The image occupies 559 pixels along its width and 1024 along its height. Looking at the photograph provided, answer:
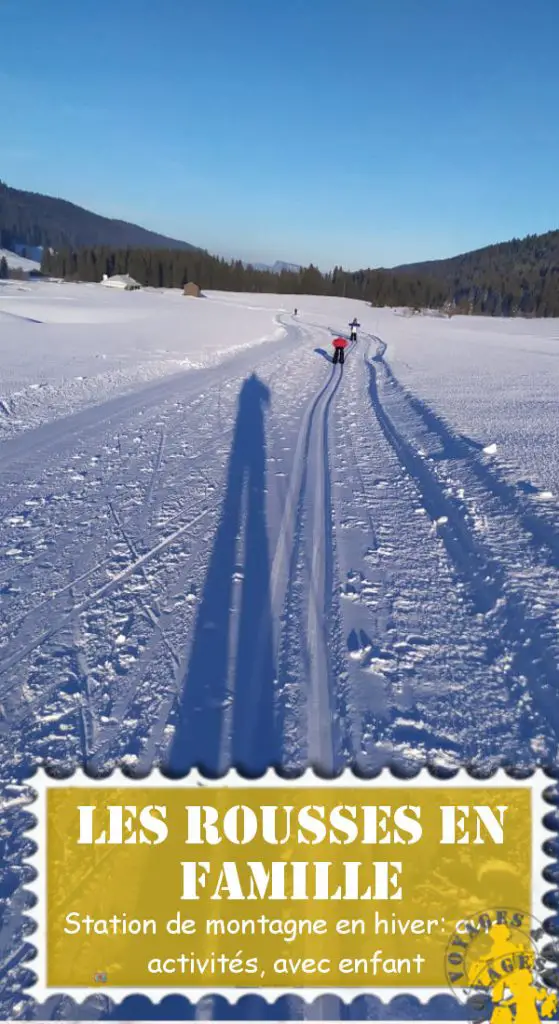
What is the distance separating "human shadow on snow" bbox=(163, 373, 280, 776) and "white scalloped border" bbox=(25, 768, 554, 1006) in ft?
0.51

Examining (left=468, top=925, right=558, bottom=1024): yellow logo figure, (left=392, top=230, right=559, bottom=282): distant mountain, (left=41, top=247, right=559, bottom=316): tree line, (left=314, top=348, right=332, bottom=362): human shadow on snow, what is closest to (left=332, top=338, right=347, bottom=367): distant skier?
(left=314, top=348, right=332, bottom=362): human shadow on snow

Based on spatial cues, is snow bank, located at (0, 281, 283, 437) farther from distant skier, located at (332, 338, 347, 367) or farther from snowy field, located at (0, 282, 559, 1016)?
distant skier, located at (332, 338, 347, 367)

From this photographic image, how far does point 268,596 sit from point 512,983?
272cm

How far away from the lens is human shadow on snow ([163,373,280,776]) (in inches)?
114

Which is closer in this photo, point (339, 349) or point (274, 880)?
point (274, 880)

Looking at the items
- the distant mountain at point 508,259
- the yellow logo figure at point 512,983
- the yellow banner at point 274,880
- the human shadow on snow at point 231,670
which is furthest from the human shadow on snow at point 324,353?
the distant mountain at point 508,259

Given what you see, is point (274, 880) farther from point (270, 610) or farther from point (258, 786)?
point (270, 610)

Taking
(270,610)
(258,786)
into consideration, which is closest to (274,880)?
(258,786)

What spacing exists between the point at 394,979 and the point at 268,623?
222 cm

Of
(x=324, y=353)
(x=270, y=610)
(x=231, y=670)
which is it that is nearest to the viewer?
(x=231, y=670)

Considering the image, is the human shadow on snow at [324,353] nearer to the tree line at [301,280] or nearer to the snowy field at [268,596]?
the snowy field at [268,596]

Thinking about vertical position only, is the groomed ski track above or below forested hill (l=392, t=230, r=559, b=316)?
below

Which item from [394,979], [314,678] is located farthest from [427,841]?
[314,678]

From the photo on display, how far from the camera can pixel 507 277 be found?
12550 cm
